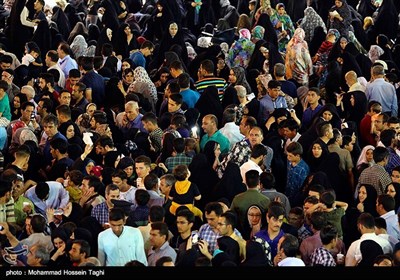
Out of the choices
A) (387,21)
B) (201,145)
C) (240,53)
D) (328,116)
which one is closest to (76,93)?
(201,145)

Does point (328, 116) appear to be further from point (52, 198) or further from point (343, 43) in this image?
point (52, 198)

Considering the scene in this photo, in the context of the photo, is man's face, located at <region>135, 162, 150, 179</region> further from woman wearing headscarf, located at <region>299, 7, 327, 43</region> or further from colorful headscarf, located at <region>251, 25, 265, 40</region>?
woman wearing headscarf, located at <region>299, 7, 327, 43</region>

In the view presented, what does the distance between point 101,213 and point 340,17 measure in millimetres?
9092

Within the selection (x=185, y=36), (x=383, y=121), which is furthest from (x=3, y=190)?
(x=185, y=36)

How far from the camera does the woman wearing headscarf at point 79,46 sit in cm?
1950

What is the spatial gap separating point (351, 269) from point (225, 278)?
1.18 m

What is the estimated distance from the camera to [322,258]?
1172 cm

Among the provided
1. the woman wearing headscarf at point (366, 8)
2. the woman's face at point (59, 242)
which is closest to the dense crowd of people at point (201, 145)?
the woman's face at point (59, 242)

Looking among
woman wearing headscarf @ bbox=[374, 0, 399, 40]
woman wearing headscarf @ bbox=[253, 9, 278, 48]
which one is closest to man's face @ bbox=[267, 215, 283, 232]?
woman wearing headscarf @ bbox=[253, 9, 278, 48]

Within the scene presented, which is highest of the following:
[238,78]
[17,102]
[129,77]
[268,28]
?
[17,102]

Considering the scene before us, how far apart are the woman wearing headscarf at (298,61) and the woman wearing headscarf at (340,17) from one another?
175 cm

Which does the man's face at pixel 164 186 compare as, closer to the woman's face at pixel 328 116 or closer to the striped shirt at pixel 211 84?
the woman's face at pixel 328 116

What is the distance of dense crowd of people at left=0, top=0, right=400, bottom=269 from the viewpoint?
1188 centimetres

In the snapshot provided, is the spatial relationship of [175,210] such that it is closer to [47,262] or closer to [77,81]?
[47,262]
